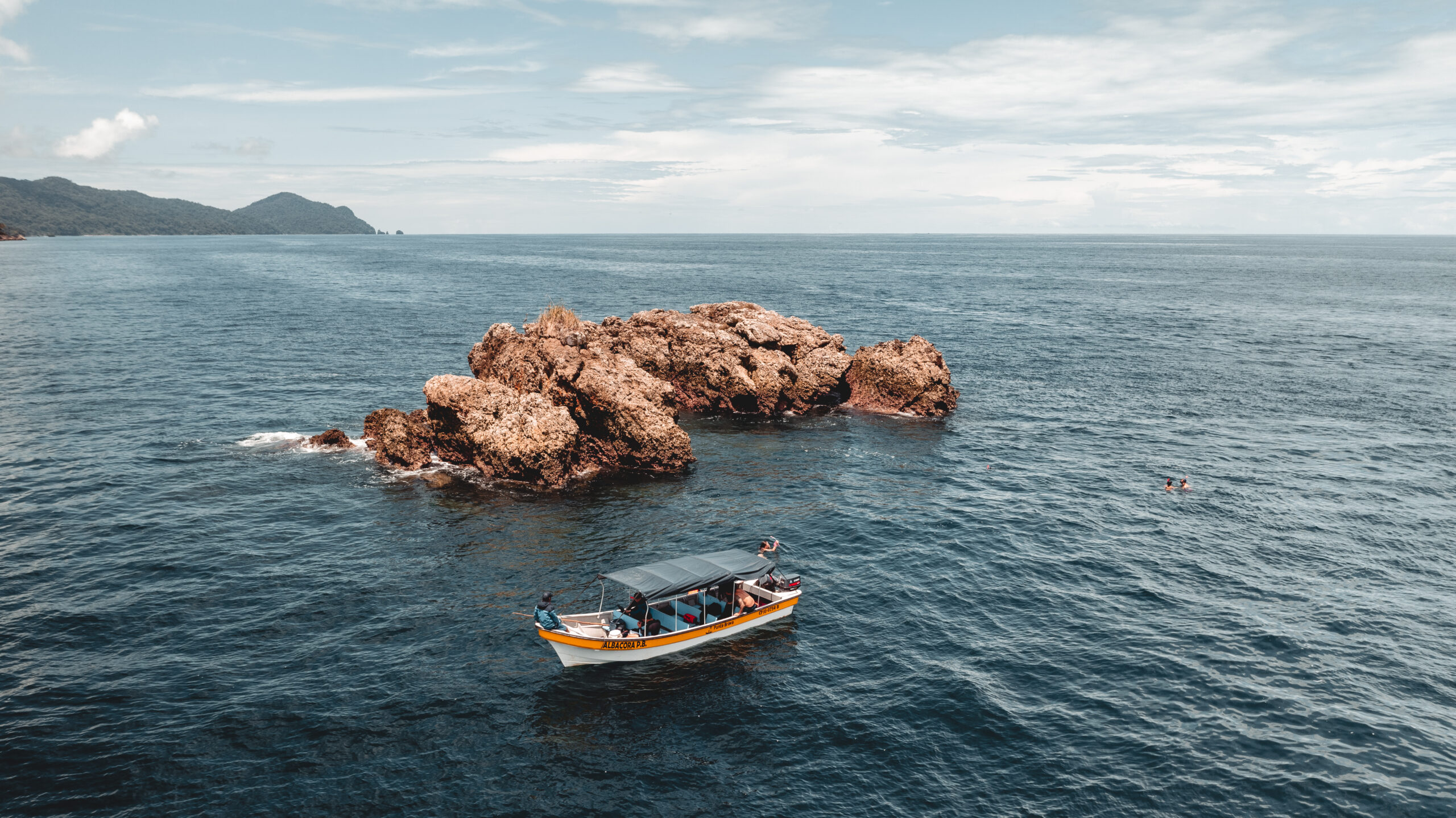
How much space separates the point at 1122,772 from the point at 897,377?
136 ft

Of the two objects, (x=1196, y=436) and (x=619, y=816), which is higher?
(x=1196, y=436)

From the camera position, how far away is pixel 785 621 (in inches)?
1319

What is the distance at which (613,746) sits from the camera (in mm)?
25172

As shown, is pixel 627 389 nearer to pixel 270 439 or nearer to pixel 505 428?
pixel 505 428

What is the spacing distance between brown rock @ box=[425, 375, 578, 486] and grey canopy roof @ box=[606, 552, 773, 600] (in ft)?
52.6

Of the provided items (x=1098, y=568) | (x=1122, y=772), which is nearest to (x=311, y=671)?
(x=1122, y=772)

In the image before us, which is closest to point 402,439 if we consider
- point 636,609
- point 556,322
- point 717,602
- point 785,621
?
point 556,322

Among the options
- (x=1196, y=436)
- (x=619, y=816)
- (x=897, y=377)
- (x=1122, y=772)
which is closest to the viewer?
(x=619, y=816)

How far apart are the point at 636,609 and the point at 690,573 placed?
102 inches

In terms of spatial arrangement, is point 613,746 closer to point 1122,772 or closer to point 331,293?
point 1122,772

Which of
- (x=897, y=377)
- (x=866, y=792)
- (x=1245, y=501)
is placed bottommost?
(x=866, y=792)

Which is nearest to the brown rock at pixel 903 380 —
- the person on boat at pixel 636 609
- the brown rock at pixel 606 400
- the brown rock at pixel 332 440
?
the brown rock at pixel 606 400

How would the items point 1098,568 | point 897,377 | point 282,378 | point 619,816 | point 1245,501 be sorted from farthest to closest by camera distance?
point 282,378, point 897,377, point 1245,501, point 1098,568, point 619,816

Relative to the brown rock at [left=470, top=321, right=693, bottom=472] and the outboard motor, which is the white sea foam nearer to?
the brown rock at [left=470, top=321, right=693, bottom=472]
